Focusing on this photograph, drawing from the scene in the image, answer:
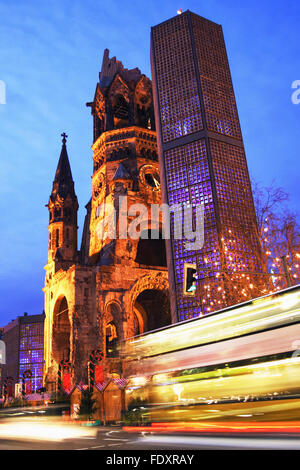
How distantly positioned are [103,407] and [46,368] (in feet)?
63.8

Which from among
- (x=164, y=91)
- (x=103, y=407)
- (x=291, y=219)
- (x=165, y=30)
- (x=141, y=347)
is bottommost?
(x=103, y=407)

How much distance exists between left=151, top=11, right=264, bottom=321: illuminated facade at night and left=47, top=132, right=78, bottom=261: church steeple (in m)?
20.0

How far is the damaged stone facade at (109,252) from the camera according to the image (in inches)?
1391

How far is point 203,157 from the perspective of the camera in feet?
91.5

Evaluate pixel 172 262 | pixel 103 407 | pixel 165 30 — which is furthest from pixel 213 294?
pixel 165 30

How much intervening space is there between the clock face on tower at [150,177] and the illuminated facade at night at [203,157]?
13.1 meters

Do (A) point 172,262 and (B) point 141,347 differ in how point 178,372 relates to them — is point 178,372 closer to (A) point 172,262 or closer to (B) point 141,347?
(B) point 141,347

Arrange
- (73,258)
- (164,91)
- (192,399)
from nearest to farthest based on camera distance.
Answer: (192,399) < (164,91) < (73,258)

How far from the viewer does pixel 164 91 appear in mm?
→ 30469

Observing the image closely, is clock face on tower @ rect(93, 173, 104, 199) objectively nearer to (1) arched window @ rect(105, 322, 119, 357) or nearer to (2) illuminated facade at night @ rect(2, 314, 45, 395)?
(1) arched window @ rect(105, 322, 119, 357)

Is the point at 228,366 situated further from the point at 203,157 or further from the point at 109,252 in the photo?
the point at 109,252

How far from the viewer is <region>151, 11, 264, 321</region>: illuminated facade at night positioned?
25.7 metres

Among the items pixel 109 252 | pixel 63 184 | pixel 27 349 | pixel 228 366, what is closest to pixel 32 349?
pixel 27 349

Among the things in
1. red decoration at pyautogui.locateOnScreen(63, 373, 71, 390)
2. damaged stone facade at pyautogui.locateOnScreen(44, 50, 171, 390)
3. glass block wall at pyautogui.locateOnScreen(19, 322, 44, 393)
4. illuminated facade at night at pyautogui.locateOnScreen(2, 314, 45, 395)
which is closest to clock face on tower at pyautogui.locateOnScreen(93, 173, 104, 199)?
damaged stone facade at pyautogui.locateOnScreen(44, 50, 171, 390)
